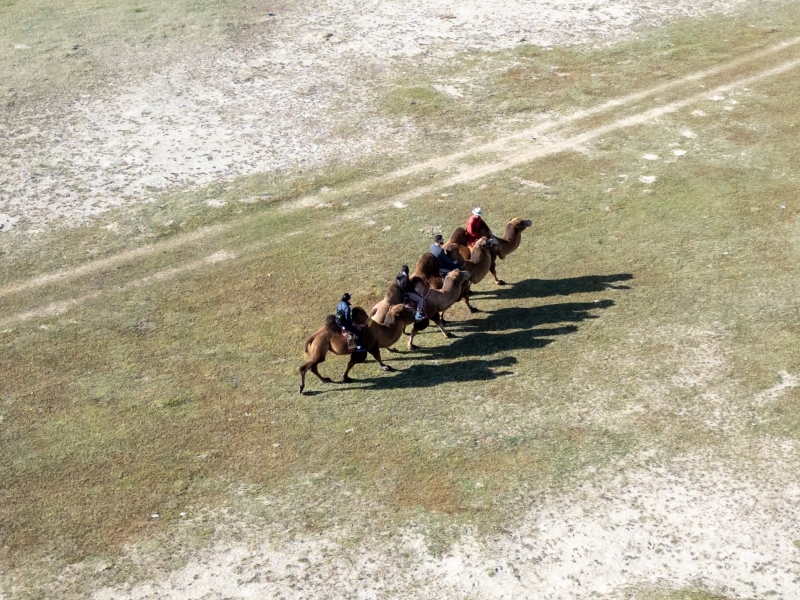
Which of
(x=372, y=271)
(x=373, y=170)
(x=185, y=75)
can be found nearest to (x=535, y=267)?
(x=372, y=271)

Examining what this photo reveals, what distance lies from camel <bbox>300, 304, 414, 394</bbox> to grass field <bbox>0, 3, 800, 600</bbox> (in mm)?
443

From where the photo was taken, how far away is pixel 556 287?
57.7 feet

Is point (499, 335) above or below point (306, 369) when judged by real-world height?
below

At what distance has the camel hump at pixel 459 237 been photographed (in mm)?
17391

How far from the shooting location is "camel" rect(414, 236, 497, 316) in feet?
54.2

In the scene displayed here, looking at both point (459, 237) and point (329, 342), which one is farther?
point (459, 237)

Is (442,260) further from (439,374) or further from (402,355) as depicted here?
(439,374)

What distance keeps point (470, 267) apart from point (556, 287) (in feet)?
6.18

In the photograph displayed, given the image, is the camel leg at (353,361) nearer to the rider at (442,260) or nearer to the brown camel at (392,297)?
the brown camel at (392,297)

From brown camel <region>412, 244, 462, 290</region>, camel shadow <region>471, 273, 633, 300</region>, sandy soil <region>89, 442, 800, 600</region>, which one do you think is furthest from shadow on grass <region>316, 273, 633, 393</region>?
sandy soil <region>89, 442, 800, 600</region>

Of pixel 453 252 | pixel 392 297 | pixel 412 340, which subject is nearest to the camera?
pixel 392 297

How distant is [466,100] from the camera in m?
25.7

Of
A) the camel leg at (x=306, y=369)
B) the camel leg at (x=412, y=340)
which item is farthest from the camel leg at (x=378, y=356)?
the camel leg at (x=306, y=369)

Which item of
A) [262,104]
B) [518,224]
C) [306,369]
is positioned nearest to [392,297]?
[306,369]
